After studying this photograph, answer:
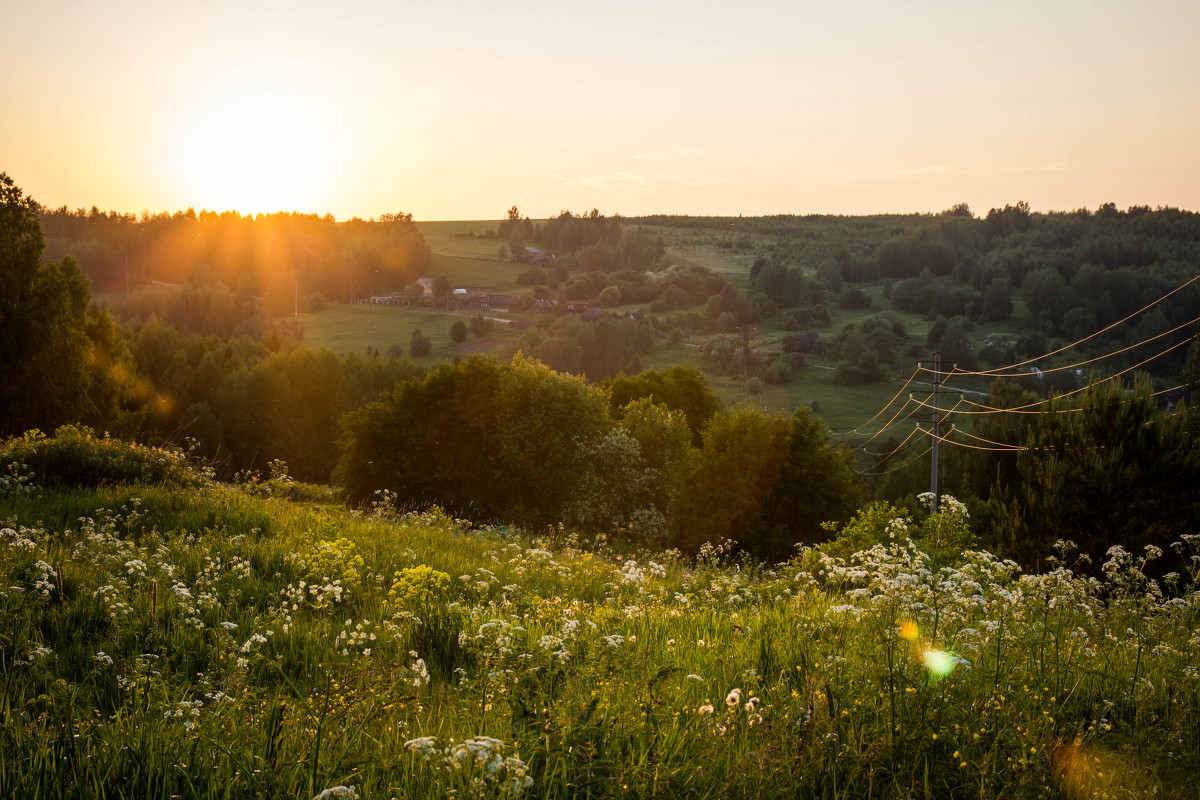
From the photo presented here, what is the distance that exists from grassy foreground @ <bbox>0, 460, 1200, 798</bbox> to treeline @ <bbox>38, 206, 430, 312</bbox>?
440ft

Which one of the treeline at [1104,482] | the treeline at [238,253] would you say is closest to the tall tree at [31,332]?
the treeline at [1104,482]

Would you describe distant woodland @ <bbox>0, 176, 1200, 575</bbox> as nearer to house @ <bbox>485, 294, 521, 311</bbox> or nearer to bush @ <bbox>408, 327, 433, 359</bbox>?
bush @ <bbox>408, 327, 433, 359</bbox>

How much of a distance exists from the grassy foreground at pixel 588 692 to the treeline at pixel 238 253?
134 m

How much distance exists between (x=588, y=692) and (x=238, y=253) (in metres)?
154

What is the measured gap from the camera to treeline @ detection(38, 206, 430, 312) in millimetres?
132375

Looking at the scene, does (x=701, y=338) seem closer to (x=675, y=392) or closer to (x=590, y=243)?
(x=590, y=243)

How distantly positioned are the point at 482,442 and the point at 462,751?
1450 inches

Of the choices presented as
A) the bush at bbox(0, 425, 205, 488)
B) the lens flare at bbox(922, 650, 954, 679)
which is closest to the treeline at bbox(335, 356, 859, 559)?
Result: the bush at bbox(0, 425, 205, 488)

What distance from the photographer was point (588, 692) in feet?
12.9

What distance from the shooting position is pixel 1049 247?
15075 cm

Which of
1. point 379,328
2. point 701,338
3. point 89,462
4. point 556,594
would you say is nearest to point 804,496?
point 89,462

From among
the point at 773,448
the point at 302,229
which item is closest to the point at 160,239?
the point at 302,229

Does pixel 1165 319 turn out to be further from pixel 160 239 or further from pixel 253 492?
pixel 160 239

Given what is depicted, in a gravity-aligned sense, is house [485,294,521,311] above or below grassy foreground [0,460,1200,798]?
above
